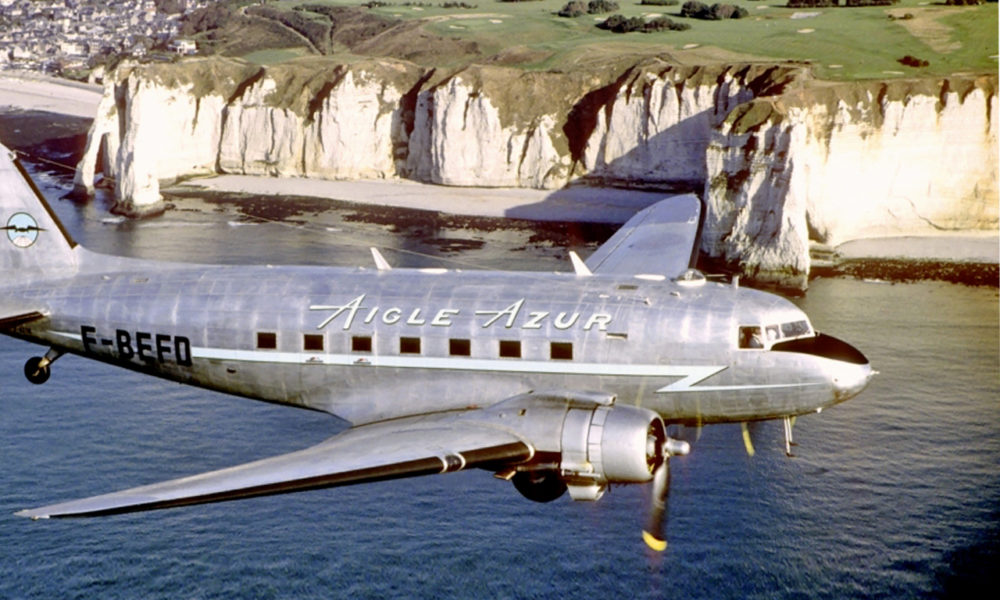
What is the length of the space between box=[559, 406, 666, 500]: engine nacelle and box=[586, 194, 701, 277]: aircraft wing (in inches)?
498

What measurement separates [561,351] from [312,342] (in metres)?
8.26

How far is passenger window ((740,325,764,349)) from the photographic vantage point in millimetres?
30422

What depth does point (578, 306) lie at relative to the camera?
31.3m

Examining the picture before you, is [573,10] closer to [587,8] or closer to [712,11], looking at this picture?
[587,8]

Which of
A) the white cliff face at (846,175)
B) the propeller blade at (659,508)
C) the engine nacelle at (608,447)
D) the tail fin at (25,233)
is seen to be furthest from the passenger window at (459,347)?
the white cliff face at (846,175)

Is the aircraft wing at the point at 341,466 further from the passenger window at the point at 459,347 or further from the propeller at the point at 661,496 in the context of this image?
the propeller at the point at 661,496

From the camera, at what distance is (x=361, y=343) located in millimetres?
32594

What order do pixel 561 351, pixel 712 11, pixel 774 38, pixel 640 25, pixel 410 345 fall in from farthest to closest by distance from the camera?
pixel 712 11
pixel 640 25
pixel 774 38
pixel 410 345
pixel 561 351

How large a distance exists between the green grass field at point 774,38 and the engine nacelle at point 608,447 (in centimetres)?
7821

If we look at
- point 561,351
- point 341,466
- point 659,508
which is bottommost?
point 659,508

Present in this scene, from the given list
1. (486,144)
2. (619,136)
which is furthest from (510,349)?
(486,144)

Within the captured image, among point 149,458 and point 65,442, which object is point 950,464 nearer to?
point 149,458

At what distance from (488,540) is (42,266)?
→ 68.4 ft

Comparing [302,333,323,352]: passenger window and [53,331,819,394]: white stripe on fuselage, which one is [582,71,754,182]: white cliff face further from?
[302,333,323,352]: passenger window
